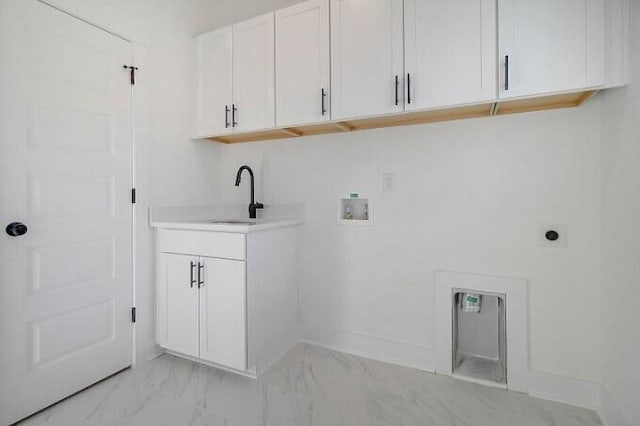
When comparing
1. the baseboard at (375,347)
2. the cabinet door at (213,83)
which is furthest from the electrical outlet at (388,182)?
the cabinet door at (213,83)

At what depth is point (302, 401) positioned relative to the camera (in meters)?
1.66

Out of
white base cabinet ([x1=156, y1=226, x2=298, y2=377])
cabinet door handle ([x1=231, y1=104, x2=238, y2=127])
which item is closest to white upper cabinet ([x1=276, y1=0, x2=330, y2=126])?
cabinet door handle ([x1=231, y1=104, x2=238, y2=127])

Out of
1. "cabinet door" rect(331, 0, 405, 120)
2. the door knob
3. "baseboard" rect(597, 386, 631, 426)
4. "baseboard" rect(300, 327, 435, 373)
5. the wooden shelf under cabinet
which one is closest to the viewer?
"baseboard" rect(597, 386, 631, 426)

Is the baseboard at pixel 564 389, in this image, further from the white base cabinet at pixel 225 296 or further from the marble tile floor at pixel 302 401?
the white base cabinet at pixel 225 296

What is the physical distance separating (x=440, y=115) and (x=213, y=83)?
5.35 feet

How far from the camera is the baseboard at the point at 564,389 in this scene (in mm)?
1593

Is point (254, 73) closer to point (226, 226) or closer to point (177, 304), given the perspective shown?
point (226, 226)

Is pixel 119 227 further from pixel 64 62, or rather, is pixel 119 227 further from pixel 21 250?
pixel 64 62

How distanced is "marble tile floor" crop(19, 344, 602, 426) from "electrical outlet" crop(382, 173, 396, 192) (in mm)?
1181

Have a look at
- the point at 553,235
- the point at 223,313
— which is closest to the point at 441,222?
the point at 553,235

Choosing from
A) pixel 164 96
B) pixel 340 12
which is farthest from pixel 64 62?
pixel 340 12

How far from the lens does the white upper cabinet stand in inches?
73.3

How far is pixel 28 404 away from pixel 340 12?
2.70 meters

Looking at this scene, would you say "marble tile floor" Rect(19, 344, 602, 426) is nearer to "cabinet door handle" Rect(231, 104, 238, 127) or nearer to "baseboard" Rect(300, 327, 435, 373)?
"baseboard" Rect(300, 327, 435, 373)
